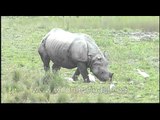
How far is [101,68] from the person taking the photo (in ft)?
44.2

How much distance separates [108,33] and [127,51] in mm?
5059

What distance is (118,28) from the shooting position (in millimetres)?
27078

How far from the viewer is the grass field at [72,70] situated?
37.7ft

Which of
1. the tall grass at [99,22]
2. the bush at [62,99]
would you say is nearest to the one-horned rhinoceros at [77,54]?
the bush at [62,99]

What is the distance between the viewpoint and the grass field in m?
11.5

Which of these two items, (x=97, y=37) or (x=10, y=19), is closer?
(x=97, y=37)

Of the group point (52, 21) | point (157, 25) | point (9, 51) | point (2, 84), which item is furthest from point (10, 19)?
point (2, 84)

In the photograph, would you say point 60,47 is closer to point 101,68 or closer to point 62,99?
point 101,68

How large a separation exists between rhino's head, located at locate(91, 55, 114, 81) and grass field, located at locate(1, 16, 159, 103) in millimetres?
236

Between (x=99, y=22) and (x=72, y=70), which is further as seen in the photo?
(x=99, y=22)

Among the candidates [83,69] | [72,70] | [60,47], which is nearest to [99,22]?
[72,70]

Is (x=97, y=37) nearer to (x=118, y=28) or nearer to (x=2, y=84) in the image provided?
(x=118, y=28)

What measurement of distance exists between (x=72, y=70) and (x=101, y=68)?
262 centimetres
